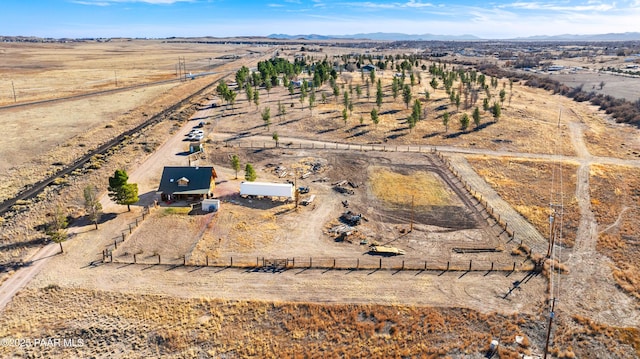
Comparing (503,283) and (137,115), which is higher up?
(137,115)

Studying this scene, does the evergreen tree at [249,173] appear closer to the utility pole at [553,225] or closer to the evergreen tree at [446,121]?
the utility pole at [553,225]

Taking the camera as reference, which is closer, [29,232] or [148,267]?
[148,267]

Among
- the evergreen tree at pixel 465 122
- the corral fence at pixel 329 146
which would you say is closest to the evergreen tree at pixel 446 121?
the evergreen tree at pixel 465 122

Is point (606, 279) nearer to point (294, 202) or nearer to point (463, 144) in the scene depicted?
point (294, 202)

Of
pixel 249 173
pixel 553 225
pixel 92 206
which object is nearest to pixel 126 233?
pixel 92 206

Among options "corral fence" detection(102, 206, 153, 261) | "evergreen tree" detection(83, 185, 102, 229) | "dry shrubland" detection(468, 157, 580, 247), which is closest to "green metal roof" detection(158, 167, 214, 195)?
"corral fence" detection(102, 206, 153, 261)

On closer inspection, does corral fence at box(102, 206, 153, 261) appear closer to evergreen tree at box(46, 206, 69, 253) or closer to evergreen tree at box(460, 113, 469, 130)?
evergreen tree at box(46, 206, 69, 253)

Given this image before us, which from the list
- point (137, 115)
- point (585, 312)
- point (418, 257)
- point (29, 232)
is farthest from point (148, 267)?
point (137, 115)
